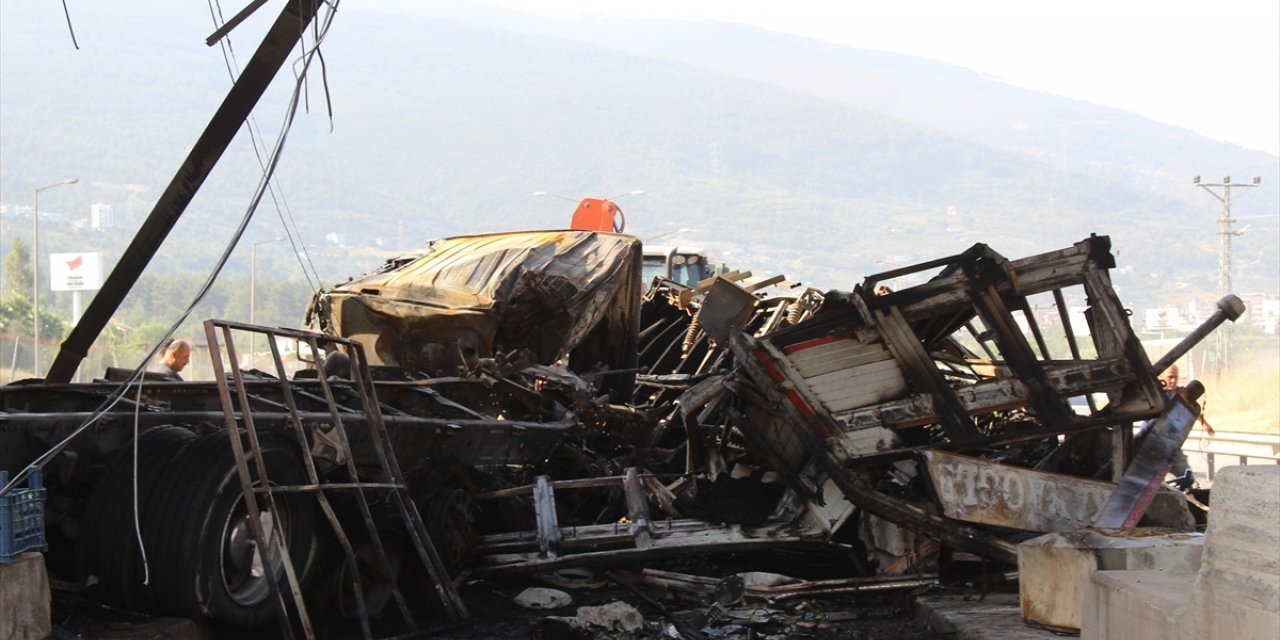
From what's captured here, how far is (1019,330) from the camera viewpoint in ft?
27.0

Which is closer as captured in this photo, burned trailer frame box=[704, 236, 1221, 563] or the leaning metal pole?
burned trailer frame box=[704, 236, 1221, 563]

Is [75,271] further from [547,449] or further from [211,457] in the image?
[211,457]

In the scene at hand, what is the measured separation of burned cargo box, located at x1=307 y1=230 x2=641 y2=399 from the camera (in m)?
10.5

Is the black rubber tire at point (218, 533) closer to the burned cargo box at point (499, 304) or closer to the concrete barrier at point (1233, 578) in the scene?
the burned cargo box at point (499, 304)

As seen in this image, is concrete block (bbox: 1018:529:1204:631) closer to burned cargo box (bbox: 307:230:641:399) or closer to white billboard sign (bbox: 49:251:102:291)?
burned cargo box (bbox: 307:230:641:399)

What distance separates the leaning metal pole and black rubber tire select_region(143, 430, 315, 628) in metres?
3.00

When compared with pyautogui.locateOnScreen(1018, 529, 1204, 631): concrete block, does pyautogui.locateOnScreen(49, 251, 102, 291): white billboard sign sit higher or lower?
higher

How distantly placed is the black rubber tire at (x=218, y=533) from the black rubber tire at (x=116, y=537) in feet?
0.29

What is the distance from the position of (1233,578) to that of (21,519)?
443 cm

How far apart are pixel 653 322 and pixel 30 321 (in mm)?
77090

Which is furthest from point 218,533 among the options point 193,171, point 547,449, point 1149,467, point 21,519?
point 1149,467

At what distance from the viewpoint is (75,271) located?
313ft

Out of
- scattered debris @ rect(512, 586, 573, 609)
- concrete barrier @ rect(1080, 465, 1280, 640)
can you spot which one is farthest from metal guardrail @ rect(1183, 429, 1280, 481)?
concrete barrier @ rect(1080, 465, 1280, 640)

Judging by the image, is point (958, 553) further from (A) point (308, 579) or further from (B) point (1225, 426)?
(B) point (1225, 426)
